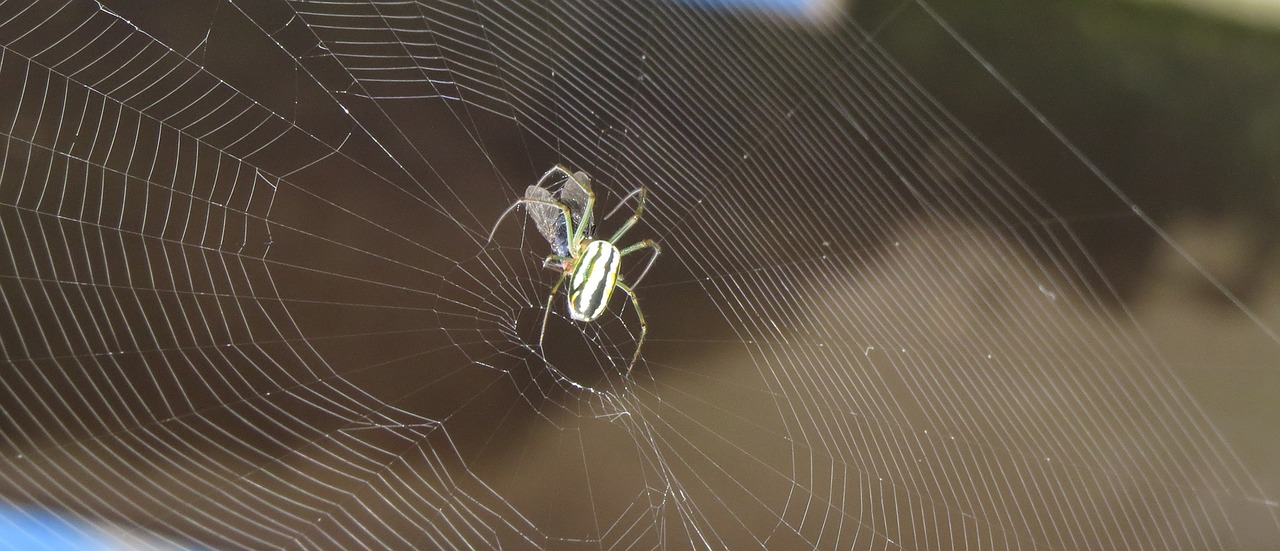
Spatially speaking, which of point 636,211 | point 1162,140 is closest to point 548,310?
point 636,211

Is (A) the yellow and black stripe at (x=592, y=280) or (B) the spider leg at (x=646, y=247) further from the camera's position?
(B) the spider leg at (x=646, y=247)

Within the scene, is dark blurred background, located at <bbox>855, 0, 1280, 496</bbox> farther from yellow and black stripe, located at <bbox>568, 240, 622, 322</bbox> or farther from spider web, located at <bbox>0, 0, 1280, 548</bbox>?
yellow and black stripe, located at <bbox>568, 240, 622, 322</bbox>

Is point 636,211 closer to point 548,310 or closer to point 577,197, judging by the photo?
point 577,197

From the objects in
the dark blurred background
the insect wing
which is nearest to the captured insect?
the insect wing

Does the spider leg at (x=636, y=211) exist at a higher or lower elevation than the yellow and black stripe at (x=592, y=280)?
higher

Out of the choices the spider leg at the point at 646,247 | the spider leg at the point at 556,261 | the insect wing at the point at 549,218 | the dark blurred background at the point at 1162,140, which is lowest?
the spider leg at the point at 556,261

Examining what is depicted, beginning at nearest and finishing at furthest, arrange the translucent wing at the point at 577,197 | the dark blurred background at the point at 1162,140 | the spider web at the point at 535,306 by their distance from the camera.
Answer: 1. the spider web at the point at 535,306
2. the translucent wing at the point at 577,197
3. the dark blurred background at the point at 1162,140

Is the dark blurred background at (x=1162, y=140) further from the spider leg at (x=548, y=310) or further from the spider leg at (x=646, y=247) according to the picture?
the spider leg at (x=548, y=310)

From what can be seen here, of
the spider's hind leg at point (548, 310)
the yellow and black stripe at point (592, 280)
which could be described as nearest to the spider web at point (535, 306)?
the spider's hind leg at point (548, 310)

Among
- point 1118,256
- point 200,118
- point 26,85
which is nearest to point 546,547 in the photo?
point 200,118
